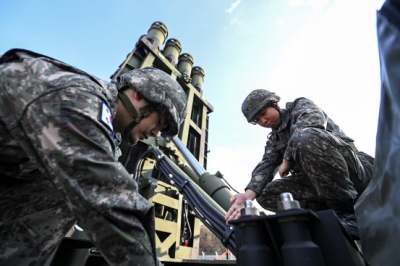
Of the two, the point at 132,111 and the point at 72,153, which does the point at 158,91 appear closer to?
the point at 132,111

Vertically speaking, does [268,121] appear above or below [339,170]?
above

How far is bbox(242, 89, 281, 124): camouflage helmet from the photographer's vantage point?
2258 millimetres

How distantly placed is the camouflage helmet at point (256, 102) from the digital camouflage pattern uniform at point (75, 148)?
167 centimetres

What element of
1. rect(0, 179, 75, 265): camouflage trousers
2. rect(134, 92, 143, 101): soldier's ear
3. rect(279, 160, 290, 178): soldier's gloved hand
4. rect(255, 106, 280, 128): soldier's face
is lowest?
rect(0, 179, 75, 265): camouflage trousers

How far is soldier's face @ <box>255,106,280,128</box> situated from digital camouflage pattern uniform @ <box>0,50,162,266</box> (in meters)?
1.73

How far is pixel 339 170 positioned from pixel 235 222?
1.07 m

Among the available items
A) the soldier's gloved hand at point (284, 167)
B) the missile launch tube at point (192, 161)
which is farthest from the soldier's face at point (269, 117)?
the missile launch tube at point (192, 161)

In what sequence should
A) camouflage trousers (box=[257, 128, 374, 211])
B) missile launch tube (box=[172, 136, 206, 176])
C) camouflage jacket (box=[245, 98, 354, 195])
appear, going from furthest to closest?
1. missile launch tube (box=[172, 136, 206, 176])
2. camouflage jacket (box=[245, 98, 354, 195])
3. camouflage trousers (box=[257, 128, 374, 211])

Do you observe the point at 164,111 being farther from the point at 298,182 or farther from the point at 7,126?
the point at 298,182

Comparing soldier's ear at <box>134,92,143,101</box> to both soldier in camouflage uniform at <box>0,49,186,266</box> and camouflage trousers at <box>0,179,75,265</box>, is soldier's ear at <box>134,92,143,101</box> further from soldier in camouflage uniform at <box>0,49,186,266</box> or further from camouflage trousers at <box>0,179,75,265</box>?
camouflage trousers at <box>0,179,75,265</box>

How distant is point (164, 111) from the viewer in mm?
1468

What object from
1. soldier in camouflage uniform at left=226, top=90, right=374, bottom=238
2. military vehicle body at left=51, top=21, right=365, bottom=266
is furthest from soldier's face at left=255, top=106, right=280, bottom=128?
military vehicle body at left=51, top=21, right=365, bottom=266

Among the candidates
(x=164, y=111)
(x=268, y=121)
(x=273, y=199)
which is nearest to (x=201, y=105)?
(x=268, y=121)

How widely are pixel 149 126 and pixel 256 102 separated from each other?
127cm
